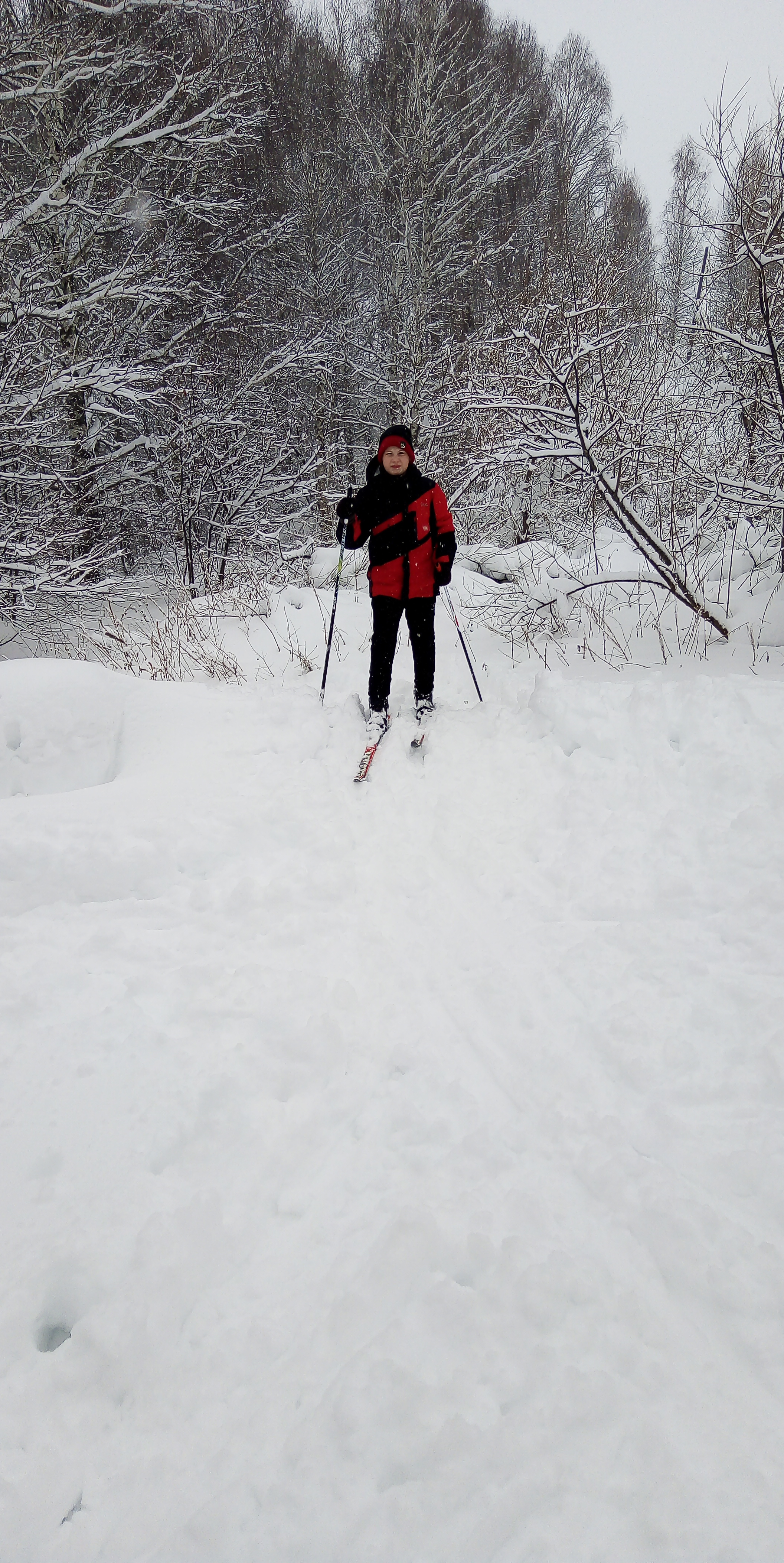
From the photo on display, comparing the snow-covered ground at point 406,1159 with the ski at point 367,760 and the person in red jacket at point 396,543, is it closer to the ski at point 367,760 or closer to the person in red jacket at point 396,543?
the ski at point 367,760

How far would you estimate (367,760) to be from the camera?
427 cm

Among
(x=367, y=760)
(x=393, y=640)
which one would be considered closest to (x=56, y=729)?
(x=367, y=760)

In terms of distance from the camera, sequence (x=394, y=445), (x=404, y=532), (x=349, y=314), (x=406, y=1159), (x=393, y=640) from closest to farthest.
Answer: (x=406, y=1159)
(x=394, y=445)
(x=404, y=532)
(x=393, y=640)
(x=349, y=314)

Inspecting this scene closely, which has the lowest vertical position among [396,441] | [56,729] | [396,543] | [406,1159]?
[406,1159]

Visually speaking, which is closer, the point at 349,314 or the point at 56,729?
the point at 56,729

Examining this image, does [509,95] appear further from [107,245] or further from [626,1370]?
[626,1370]

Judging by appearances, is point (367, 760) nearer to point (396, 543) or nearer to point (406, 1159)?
point (396, 543)

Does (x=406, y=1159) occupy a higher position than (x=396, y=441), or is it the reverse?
(x=396, y=441)

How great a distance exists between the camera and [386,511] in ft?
14.4

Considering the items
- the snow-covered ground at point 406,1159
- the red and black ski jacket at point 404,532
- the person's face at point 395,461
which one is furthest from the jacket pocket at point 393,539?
the snow-covered ground at point 406,1159

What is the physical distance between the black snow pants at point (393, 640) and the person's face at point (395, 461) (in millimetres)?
811

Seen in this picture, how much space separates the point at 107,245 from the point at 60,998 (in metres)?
13.9

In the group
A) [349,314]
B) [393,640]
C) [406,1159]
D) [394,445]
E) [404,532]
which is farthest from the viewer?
[349,314]

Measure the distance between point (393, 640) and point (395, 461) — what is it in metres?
1.16
